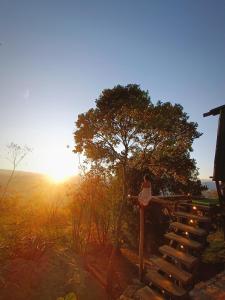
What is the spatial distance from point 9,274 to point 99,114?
11.0 meters

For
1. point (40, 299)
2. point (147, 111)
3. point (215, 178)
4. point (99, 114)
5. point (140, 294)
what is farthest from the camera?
point (99, 114)

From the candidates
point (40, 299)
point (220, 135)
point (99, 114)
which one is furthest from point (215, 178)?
point (40, 299)

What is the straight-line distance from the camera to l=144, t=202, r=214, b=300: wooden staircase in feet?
22.5

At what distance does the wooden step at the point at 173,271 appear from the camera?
6.66m

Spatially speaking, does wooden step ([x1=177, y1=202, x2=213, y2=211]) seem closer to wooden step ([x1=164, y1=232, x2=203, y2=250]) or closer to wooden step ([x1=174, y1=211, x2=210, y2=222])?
wooden step ([x1=174, y1=211, x2=210, y2=222])

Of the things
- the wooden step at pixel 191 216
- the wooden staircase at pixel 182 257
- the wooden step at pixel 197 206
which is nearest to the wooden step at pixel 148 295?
the wooden staircase at pixel 182 257

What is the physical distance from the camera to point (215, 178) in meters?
9.55

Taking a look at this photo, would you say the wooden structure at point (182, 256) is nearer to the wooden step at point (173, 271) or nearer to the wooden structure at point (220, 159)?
the wooden step at point (173, 271)

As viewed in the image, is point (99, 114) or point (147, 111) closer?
point (147, 111)

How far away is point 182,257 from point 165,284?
3.21 feet

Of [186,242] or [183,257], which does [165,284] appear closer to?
[183,257]

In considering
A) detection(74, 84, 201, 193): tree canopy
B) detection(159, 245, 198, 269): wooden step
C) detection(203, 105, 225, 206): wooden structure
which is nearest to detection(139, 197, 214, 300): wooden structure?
detection(159, 245, 198, 269): wooden step

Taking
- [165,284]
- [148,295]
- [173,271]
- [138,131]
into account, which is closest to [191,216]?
[173,271]

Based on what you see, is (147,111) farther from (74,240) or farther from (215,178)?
(74,240)
